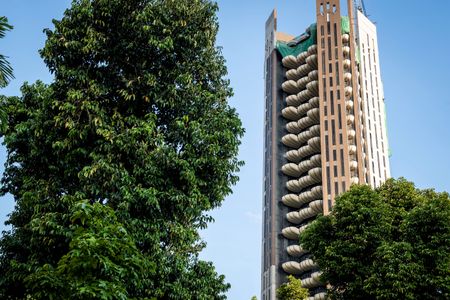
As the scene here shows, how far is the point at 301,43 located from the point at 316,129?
1302cm

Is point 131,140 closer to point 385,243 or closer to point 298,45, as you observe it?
point 385,243

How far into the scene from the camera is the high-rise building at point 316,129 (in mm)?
55000

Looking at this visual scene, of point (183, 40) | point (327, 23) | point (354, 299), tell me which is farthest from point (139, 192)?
point (327, 23)

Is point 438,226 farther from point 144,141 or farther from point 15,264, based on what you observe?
point 15,264

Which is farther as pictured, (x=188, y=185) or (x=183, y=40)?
(x=183, y=40)

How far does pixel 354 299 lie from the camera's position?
2245cm

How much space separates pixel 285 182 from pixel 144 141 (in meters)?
48.0

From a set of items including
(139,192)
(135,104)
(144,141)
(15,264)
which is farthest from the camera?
(135,104)

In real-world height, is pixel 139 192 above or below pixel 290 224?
below

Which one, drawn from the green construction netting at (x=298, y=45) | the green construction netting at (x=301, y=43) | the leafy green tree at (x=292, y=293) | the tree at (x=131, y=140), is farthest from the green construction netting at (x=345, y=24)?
the tree at (x=131, y=140)

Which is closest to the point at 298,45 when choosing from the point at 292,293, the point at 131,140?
the point at 292,293

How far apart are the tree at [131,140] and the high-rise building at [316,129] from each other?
127ft

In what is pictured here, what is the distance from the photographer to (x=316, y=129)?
58562mm

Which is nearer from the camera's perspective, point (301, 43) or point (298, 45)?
point (301, 43)
